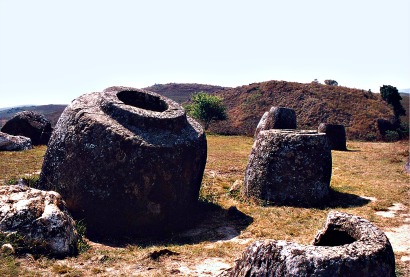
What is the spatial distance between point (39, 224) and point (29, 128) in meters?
19.1

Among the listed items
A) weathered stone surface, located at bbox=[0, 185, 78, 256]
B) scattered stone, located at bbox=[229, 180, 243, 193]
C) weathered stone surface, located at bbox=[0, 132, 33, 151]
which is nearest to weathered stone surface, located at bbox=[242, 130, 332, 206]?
scattered stone, located at bbox=[229, 180, 243, 193]

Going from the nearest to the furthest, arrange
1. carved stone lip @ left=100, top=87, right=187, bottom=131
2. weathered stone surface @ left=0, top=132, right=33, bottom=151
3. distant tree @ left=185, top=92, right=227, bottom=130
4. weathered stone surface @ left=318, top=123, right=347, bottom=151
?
carved stone lip @ left=100, top=87, right=187, bottom=131 < weathered stone surface @ left=0, top=132, right=33, bottom=151 < weathered stone surface @ left=318, top=123, right=347, bottom=151 < distant tree @ left=185, top=92, right=227, bottom=130

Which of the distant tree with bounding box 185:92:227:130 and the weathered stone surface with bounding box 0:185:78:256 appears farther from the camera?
the distant tree with bounding box 185:92:227:130

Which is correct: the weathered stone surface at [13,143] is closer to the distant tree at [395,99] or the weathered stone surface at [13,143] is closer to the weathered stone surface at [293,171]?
the weathered stone surface at [293,171]

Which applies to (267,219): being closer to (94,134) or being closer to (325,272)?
(94,134)

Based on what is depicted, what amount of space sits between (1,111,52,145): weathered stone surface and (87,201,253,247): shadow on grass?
16.7 metres

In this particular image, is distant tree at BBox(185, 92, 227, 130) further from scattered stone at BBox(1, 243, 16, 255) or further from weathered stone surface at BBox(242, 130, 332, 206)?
scattered stone at BBox(1, 243, 16, 255)

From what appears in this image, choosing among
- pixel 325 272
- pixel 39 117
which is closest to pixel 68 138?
pixel 325 272

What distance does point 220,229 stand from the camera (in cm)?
954

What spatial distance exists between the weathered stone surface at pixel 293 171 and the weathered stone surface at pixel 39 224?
18.5 feet

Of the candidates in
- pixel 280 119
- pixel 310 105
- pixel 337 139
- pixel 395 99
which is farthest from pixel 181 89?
pixel 337 139

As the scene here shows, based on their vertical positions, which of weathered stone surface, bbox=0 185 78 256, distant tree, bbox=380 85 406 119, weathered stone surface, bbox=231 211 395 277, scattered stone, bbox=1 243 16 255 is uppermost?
distant tree, bbox=380 85 406 119

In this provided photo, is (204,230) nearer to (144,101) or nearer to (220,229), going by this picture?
(220,229)

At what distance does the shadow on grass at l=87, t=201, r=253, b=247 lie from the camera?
28.6ft
